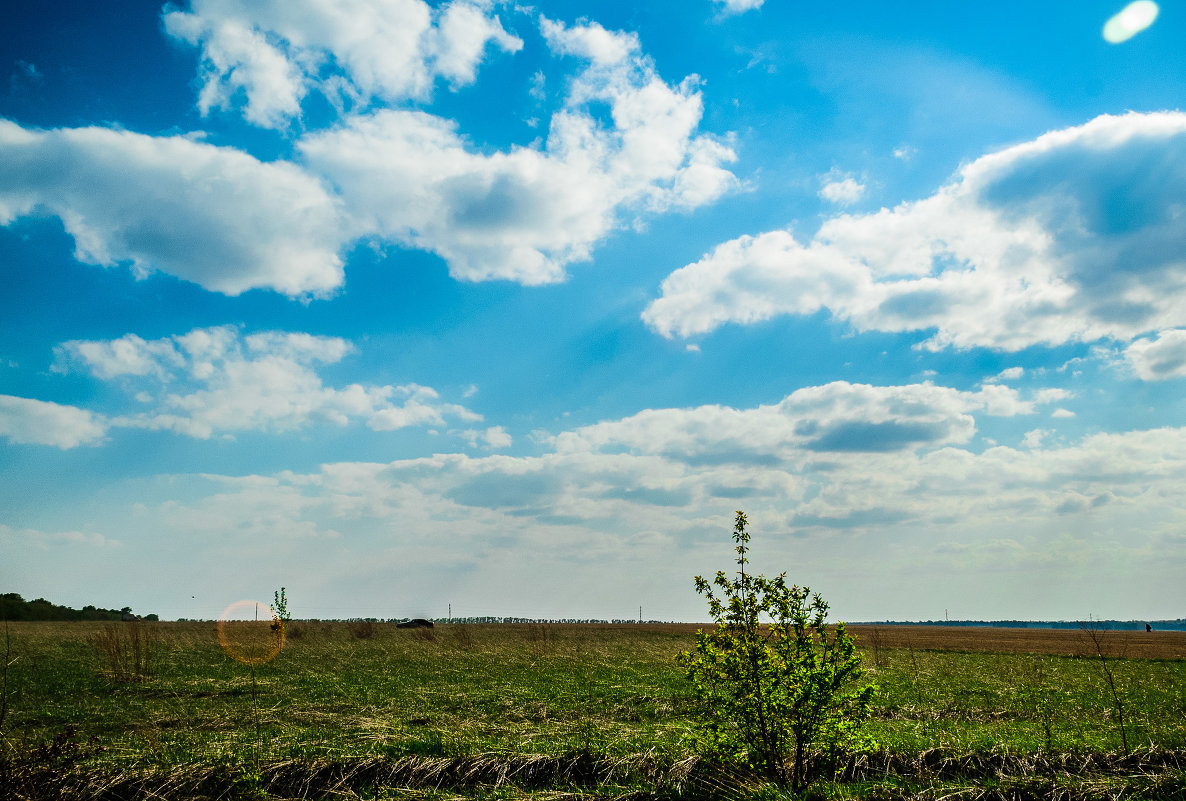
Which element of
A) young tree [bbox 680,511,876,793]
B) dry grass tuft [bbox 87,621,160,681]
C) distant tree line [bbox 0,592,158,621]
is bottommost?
distant tree line [bbox 0,592,158,621]

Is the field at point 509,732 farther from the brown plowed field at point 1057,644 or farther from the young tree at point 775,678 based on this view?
the brown plowed field at point 1057,644

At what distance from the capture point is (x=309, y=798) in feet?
32.9

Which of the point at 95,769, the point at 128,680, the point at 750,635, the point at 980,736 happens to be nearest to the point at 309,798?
the point at 95,769

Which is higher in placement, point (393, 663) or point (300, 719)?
point (300, 719)

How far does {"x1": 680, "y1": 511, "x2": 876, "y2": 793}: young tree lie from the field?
62 cm

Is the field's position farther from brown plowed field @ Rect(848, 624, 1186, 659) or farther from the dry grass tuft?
brown plowed field @ Rect(848, 624, 1186, 659)

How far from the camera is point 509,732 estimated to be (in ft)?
44.7

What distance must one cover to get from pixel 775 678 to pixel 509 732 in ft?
24.4

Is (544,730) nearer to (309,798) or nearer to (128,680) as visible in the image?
(309,798)

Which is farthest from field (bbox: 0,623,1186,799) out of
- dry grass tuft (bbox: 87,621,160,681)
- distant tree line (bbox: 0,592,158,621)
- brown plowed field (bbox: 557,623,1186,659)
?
distant tree line (bbox: 0,592,158,621)

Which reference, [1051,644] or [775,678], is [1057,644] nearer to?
[1051,644]

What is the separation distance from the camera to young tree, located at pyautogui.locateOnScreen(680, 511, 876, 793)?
847cm

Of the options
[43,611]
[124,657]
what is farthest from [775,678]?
[43,611]

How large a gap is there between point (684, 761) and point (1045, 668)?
28.8m
